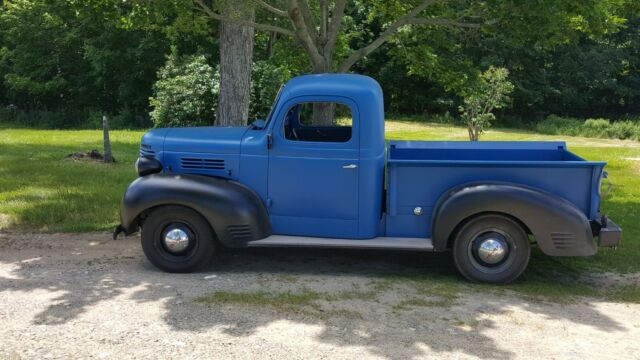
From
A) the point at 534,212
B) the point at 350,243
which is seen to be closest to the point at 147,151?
the point at 350,243

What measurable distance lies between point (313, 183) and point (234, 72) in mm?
4762

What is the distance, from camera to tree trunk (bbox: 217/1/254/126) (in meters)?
10.4

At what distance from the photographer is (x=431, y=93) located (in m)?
37.4

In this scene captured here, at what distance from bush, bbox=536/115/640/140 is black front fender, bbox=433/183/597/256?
77.6 ft

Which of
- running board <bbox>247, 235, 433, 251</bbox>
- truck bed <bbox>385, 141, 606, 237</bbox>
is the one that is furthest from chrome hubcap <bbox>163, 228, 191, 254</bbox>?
truck bed <bbox>385, 141, 606, 237</bbox>

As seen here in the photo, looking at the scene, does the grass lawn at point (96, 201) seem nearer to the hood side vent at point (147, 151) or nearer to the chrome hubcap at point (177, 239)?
the hood side vent at point (147, 151)

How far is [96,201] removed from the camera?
9773mm

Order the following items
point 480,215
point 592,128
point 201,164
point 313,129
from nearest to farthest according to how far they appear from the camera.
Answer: point 480,215 → point 201,164 → point 313,129 → point 592,128

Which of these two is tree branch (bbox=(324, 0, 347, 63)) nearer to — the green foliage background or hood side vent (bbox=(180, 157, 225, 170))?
the green foliage background

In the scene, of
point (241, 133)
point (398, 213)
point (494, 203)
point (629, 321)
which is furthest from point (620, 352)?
point (241, 133)

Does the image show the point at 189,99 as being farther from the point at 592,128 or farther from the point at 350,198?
the point at 592,128

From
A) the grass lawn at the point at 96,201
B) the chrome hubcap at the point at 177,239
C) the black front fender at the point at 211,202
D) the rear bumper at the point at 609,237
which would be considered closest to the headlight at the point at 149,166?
the black front fender at the point at 211,202

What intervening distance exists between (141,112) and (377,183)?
27.7 meters

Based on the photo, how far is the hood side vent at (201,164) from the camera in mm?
6555
